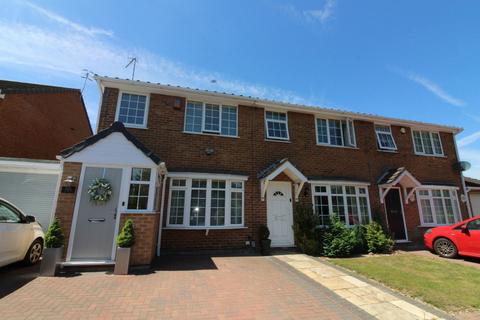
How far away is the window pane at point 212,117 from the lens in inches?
388

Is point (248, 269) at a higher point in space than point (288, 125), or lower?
lower

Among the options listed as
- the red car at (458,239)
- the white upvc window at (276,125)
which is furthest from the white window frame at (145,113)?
the red car at (458,239)

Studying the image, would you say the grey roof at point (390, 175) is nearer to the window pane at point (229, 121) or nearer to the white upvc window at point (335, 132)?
the white upvc window at point (335, 132)

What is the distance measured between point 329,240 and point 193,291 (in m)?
5.81

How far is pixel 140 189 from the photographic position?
22.1ft

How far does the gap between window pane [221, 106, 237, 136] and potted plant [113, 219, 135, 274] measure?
211 inches

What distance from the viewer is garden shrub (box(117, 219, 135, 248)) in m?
5.90

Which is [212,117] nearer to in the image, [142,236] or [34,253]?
[142,236]

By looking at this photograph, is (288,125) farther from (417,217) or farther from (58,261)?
(58,261)

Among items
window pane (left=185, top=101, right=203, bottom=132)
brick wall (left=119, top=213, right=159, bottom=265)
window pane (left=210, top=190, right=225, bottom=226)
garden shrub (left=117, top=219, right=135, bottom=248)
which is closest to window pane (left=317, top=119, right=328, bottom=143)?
window pane (left=210, top=190, right=225, bottom=226)

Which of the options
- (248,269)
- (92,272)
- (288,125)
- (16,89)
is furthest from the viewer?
(16,89)

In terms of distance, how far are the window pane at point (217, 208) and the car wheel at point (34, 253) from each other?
505 centimetres

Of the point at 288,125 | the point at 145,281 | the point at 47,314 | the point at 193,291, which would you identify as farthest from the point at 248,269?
the point at 288,125

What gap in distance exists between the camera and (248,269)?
6566 millimetres
